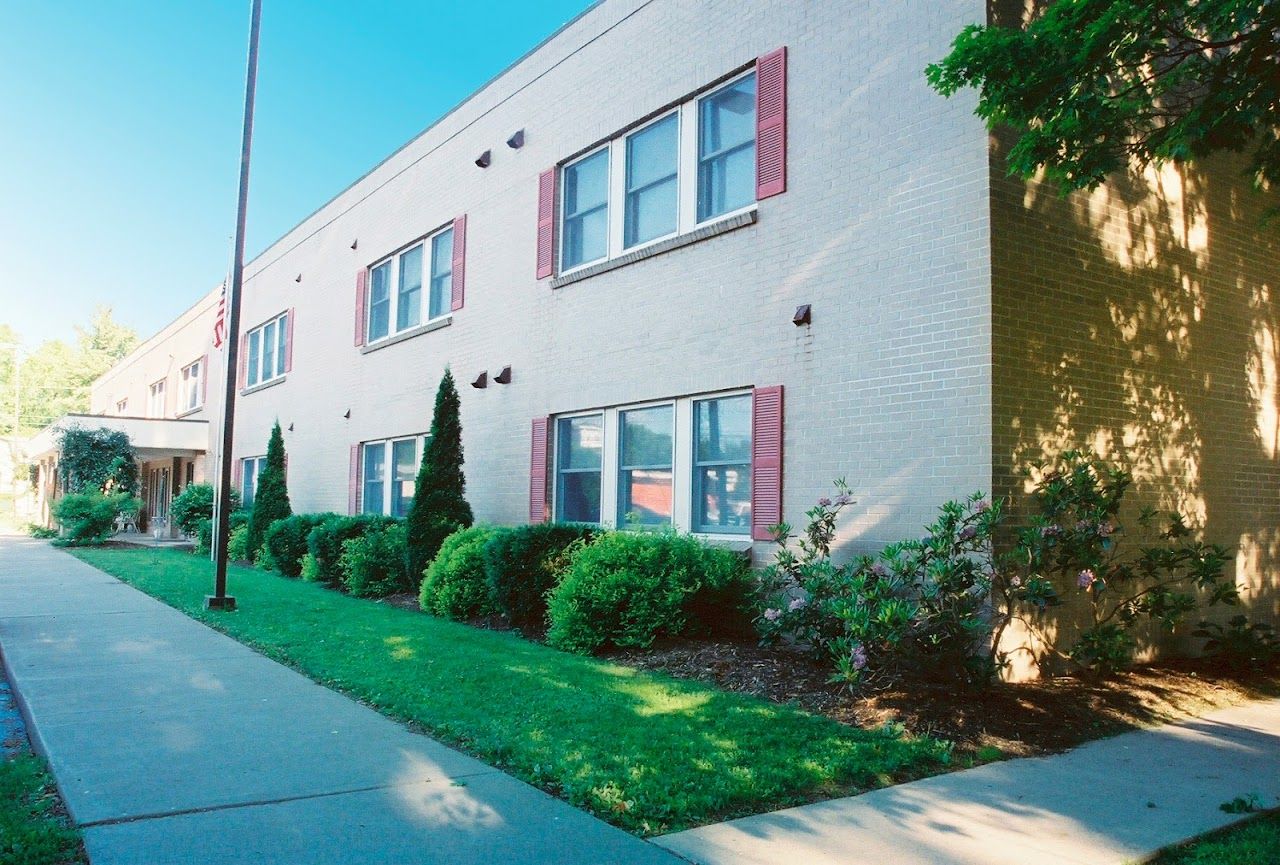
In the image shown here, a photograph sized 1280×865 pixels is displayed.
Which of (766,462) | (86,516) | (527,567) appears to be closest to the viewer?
(766,462)

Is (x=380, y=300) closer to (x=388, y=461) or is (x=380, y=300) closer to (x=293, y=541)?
(x=388, y=461)

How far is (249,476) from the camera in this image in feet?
83.7

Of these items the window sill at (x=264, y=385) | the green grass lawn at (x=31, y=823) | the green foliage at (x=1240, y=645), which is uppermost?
the window sill at (x=264, y=385)

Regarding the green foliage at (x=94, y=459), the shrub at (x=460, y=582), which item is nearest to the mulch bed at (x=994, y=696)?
the shrub at (x=460, y=582)

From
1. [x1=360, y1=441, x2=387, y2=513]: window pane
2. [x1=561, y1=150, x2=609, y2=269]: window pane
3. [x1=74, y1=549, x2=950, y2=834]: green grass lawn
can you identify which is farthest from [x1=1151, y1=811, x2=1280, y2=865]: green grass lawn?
[x1=360, y1=441, x2=387, y2=513]: window pane

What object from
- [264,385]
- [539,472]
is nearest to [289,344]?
[264,385]

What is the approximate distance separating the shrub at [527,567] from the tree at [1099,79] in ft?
18.6

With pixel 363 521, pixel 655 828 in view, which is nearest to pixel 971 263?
pixel 655 828

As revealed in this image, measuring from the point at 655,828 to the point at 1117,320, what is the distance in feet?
20.9

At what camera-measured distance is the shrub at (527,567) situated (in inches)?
413

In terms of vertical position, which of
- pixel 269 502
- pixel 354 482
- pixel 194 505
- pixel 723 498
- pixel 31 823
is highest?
pixel 354 482

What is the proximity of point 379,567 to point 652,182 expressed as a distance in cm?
655

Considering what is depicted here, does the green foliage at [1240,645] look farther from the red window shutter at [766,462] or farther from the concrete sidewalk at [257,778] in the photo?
the concrete sidewalk at [257,778]

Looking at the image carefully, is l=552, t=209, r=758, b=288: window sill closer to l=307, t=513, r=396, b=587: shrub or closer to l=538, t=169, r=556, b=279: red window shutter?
l=538, t=169, r=556, b=279: red window shutter
